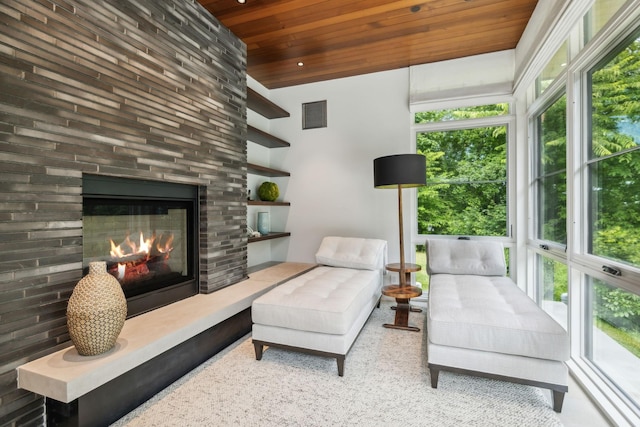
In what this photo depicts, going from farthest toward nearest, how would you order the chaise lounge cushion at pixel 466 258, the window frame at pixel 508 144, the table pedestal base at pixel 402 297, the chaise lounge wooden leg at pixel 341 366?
the window frame at pixel 508 144 → the chaise lounge cushion at pixel 466 258 → the table pedestal base at pixel 402 297 → the chaise lounge wooden leg at pixel 341 366

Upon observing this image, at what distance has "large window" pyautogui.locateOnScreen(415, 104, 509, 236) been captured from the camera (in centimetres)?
342

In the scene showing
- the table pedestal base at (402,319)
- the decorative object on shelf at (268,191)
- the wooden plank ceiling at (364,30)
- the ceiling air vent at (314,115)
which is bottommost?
the table pedestal base at (402,319)

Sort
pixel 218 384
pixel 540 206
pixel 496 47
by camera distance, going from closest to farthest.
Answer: pixel 218 384
pixel 540 206
pixel 496 47

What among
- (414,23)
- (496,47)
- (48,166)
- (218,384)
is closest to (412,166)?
(414,23)

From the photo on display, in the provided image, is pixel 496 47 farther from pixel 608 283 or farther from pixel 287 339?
pixel 287 339

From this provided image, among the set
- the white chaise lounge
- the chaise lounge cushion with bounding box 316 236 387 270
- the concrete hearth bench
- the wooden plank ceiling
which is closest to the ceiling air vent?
the wooden plank ceiling

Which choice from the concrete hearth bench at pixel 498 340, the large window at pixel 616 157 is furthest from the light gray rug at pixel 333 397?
the large window at pixel 616 157

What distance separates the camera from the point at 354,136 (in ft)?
12.7

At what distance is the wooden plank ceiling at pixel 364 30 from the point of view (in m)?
2.53

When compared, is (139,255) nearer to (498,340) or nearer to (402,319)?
(402,319)

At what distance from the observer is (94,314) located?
1457mm

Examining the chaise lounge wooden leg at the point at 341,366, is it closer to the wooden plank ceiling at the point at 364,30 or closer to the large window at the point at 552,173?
the large window at the point at 552,173

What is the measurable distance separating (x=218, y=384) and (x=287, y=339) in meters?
0.50

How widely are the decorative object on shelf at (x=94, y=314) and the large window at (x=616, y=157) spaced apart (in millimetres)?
2602
